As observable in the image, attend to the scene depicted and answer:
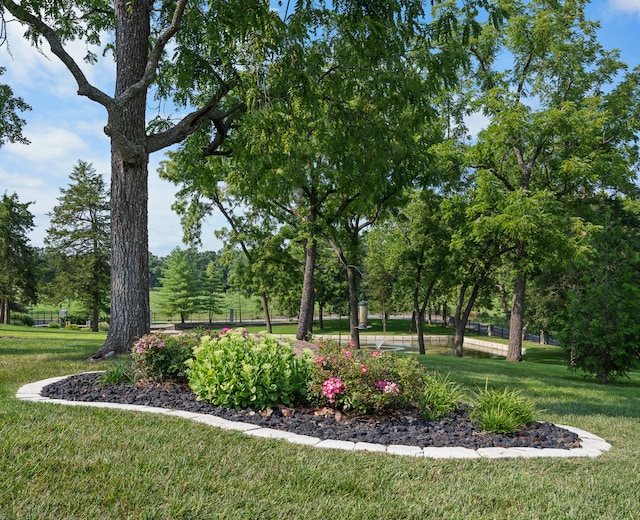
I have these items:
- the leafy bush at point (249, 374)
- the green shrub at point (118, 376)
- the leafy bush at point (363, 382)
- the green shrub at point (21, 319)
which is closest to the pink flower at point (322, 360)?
the leafy bush at point (363, 382)

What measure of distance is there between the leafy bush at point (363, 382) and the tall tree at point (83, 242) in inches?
1039

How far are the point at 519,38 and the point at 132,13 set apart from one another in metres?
13.0

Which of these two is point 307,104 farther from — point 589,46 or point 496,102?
point 589,46

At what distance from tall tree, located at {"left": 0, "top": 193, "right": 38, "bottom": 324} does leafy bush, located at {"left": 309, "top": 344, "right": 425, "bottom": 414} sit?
29.8 meters

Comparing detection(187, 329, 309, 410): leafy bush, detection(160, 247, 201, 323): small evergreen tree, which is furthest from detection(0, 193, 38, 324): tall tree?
detection(187, 329, 309, 410): leafy bush

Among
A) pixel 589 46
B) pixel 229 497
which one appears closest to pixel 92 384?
pixel 229 497

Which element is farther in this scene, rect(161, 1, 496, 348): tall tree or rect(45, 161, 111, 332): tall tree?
rect(45, 161, 111, 332): tall tree

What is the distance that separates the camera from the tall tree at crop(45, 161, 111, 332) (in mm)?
28156

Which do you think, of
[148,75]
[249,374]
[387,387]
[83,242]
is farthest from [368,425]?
[83,242]

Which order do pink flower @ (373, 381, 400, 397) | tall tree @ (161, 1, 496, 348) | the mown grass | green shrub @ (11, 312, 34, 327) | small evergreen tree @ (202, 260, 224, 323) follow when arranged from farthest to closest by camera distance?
small evergreen tree @ (202, 260, 224, 323), green shrub @ (11, 312, 34, 327), tall tree @ (161, 1, 496, 348), pink flower @ (373, 381, 400, 397), the mown grass

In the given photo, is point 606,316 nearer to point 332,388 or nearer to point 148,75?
point 332,388

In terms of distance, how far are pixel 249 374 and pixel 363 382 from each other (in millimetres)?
1037

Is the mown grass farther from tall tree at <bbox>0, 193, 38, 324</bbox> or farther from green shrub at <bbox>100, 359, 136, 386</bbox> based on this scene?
tall tree at <bbox>0, 193, 38, 324</bbox>

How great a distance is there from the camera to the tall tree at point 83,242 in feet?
92.4
